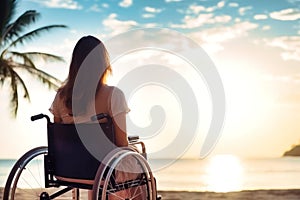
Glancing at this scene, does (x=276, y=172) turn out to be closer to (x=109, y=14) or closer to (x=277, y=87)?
(x=277, y=87)

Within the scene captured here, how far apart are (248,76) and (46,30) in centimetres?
390

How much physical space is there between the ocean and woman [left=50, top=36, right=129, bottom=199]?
5558 mm

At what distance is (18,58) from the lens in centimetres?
1027

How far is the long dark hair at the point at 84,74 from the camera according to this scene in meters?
2.60

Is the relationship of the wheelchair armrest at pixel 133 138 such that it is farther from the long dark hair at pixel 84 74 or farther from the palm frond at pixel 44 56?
the palm frond at pixel 44 56

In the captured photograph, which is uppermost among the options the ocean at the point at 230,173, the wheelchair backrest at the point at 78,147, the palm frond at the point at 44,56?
the palm frond at the point at 44,56

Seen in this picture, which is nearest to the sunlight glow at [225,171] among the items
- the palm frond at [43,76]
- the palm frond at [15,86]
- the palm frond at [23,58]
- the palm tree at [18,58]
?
the palm frond at [43,76]

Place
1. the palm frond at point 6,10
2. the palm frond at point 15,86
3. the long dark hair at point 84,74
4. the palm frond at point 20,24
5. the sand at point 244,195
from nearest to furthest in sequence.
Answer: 1. the long dark hair at point 84,74
2. the sand at point 244,195
3. the palm frond at point 6,10
4. the palm frond at point 20,24
5. the palm frond at point 15,86

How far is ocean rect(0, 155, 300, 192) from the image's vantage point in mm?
8641

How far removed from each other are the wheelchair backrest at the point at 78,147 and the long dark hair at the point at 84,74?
4.4 inches

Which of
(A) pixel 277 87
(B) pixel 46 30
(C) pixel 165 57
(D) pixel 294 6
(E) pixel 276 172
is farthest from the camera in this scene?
(E) pixel 276 172

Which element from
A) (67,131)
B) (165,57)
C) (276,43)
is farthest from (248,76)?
(67,131)

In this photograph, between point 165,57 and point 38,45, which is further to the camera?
point 38,45

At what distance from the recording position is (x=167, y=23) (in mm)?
7230
